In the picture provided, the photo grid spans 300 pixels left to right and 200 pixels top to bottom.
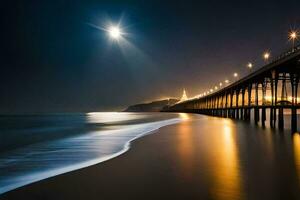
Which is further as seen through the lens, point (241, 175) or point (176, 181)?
point (241, 175)

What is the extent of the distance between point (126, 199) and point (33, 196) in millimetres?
2153

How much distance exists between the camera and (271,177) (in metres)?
8.10

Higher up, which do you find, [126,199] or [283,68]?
[283,68]

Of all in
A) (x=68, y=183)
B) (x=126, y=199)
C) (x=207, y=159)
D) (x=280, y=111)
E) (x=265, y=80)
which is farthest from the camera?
(x=265, y=80)

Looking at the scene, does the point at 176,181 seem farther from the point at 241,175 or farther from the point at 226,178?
the point at 241,175

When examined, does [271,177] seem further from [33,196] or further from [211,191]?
[33,196]

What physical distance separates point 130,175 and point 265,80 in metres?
44.2

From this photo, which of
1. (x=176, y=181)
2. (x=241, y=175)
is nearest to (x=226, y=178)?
(x=241, y=175)

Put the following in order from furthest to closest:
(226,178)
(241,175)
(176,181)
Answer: (241,175), (226,178), (176,181)

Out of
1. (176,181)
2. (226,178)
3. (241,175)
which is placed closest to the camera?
(176,181)

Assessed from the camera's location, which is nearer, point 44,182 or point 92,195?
point 92,195

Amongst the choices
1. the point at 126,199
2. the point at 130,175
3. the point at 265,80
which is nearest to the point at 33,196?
the point at 126,199

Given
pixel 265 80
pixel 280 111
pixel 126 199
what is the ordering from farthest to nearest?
pixel 265 80
pixel 280 111
pixel 126 199

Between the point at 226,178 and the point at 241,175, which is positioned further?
the point at 241,175
